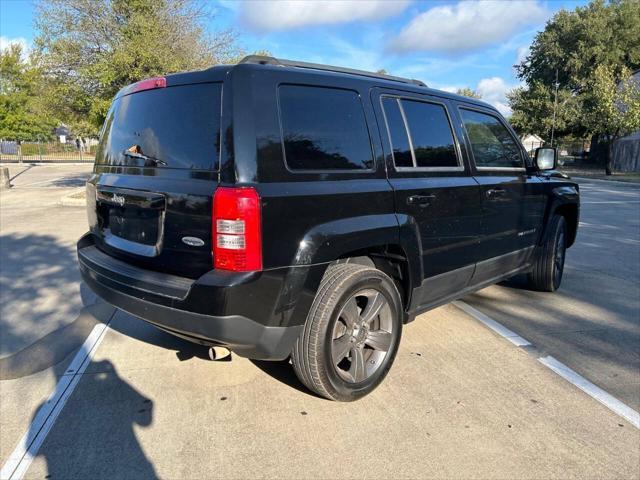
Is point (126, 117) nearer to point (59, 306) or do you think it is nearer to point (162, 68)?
point (59, 306)

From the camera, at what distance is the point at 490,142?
14.9 ft

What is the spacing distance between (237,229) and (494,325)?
121 inches

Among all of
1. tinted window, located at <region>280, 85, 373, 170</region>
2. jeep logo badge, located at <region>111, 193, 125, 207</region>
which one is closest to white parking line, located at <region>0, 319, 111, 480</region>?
jeep logo badge, located at <region>111, 193, 125, 207</region>

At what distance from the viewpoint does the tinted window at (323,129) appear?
9.33ft

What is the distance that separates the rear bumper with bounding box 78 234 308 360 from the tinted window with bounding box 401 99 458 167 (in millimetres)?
1568

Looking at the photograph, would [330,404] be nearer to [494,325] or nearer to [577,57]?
[494,325]

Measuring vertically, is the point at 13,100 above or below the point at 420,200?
above

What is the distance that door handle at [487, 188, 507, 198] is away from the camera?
425 cm

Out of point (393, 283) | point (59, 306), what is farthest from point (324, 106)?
point (59, 306)

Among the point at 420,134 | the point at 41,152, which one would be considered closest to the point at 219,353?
the point at 420,134

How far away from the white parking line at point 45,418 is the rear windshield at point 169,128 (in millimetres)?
1574

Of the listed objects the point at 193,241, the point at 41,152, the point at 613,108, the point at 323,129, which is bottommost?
the point at 193,241

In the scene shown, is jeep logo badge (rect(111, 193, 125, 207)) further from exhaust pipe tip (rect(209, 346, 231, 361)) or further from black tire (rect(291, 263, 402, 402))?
black tire (rect(291, 263, 402, 402))

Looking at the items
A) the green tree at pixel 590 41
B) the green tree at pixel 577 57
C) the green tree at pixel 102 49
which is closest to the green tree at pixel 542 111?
the green tree at pixel 577 57
